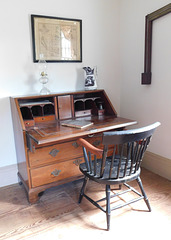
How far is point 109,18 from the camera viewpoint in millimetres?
2611

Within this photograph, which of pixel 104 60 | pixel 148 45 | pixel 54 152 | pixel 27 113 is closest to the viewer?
pixel 54 152

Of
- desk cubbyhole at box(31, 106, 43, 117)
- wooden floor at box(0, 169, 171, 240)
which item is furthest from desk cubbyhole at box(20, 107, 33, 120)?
wooden floor at box(0, 169, 171, 240)

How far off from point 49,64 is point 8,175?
4.34 ft

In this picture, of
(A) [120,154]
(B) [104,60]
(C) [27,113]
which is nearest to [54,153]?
(C) [27,113]

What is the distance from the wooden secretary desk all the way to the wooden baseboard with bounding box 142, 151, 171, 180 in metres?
0.67

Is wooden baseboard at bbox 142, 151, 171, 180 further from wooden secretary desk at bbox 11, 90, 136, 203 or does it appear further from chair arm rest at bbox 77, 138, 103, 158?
chair arm rest at bbox 77, 138, 103, 158

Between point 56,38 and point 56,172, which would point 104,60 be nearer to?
point 56,38

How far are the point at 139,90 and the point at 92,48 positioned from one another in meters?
0.79

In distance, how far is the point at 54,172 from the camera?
76.8 inches

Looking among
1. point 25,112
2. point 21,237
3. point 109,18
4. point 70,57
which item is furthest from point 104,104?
point 21,237

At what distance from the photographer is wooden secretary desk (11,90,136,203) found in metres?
1.79

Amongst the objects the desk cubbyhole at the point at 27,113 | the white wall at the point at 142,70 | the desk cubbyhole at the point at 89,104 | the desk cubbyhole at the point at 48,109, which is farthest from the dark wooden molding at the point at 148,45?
the desk cubbyhole at the point at 27,113

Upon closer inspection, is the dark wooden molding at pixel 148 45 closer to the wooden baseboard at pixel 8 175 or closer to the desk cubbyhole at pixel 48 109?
the desk cubbyhole at pixel 48 109

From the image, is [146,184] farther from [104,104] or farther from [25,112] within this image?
[25,112]
